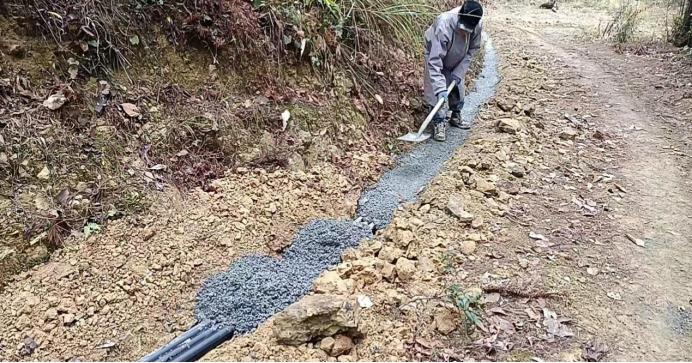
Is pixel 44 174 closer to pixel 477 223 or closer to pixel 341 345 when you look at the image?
pixel 341 345

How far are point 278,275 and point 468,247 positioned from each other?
1.12m

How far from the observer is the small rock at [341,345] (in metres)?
2.26

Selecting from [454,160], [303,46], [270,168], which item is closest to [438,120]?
[454,160]

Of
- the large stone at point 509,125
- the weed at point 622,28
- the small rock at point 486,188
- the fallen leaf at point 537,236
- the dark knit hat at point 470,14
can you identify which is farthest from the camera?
the weed at point 622,28

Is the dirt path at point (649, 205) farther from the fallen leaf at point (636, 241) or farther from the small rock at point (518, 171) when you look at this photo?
the small rock at point (518, 171)

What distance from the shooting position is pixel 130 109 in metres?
3.39

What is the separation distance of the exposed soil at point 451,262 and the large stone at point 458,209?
2cm

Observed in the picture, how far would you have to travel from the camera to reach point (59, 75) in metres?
3.25

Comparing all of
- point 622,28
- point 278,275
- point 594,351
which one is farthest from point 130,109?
point 622,28

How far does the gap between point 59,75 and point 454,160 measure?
298 centimetres

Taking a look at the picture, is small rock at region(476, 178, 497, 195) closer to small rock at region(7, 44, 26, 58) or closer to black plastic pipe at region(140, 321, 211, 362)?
black plastic pipe at region(140, 321, 211, 362)

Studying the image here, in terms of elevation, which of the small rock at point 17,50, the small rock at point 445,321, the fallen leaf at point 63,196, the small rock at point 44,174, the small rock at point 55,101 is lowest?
the small rock at point 445,321

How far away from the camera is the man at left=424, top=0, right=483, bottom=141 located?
4547mm

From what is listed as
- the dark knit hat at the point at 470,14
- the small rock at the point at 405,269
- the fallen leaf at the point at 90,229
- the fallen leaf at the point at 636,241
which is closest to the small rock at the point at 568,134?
the dark knit hat at the point at 470,14
